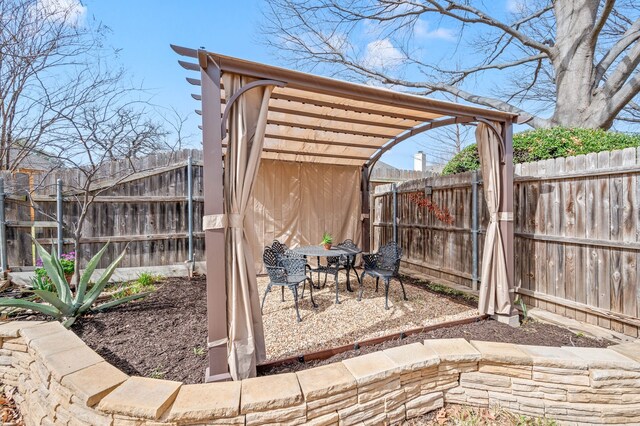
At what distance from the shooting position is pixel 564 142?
425 centimetres

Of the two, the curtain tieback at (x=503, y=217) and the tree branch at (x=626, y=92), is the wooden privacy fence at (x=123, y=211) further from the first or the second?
the tree branch at (x=626, y=92)

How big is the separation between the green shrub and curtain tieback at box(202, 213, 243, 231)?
440 cm

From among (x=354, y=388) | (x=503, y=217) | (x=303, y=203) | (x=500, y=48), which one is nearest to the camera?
(x=354, y=388)

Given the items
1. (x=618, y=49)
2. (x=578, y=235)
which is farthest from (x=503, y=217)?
(x=618, y=49)

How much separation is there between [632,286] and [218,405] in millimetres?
3884

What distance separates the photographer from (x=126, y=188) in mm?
5125

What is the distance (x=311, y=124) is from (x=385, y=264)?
2.54m

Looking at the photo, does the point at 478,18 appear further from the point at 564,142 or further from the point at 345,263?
the point at 345,263

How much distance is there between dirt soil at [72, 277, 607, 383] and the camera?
2445mm

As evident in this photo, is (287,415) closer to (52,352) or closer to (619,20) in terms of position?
(52,352)

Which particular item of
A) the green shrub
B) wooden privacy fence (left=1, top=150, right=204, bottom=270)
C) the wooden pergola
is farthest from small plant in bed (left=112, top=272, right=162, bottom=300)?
the green shrub

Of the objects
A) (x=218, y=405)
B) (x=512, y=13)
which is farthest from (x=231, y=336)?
(x=512, y=13)

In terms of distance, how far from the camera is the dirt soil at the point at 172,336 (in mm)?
2445

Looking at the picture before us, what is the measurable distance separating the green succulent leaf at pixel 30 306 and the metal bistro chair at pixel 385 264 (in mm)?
3575
